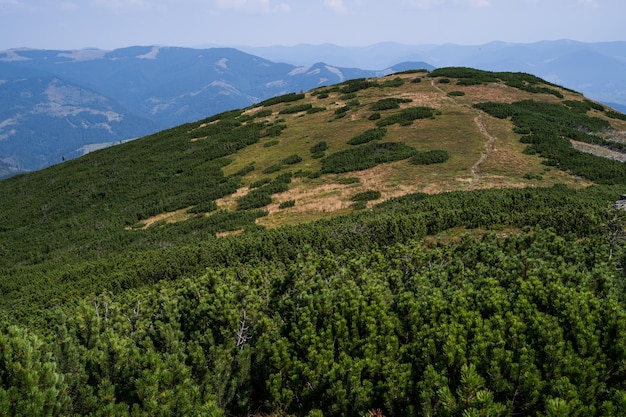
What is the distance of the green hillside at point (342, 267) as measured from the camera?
227 inches

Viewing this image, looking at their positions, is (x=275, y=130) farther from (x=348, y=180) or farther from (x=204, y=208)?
(x=348, y=180)

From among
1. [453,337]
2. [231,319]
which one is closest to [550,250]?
[453,337]

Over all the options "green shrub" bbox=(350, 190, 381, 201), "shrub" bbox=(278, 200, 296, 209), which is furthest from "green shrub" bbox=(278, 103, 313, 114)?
"green shrub" bbox=(350, 190, 381, 201)

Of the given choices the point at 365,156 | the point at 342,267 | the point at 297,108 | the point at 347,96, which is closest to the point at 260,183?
the point at 365,156

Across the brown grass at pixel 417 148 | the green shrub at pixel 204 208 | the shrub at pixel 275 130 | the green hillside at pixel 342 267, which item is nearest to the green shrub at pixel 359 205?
the brown grass at pixel 417 148

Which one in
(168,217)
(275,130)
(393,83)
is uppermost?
(393,83)

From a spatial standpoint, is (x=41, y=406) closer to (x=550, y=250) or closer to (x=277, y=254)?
(x=550, y=250)

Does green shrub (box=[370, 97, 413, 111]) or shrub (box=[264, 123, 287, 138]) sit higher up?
green shrub (box=[370, 97, 413, 111])

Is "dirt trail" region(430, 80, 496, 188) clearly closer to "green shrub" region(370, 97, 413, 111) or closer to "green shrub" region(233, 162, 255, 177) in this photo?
"green shrub" region(370, 97, 413, 111)

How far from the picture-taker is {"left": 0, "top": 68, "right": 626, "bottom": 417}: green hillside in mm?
5773

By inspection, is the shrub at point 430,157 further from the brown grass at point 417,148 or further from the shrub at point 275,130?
the shrub at point 275,130

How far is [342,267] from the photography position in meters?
12.5

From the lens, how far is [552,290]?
7352 mm

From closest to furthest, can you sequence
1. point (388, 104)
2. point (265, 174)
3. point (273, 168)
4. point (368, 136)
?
point (265, 174)
point (273, 168)
point (368, 136)
point (388, 104)
